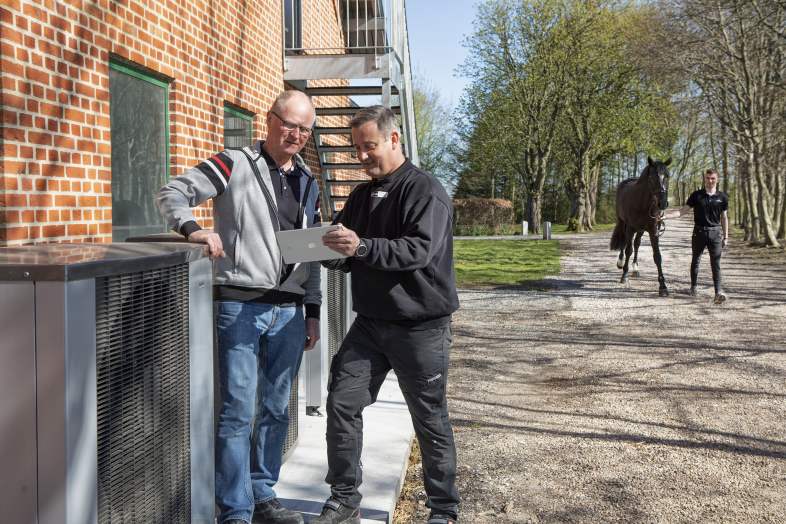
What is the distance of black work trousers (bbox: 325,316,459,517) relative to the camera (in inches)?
144

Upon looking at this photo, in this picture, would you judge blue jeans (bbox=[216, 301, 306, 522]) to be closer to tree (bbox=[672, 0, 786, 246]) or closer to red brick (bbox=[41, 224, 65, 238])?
red brick (bbox=[41, 224, 65, 238])

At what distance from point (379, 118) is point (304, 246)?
69cm

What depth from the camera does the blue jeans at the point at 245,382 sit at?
3479 mm

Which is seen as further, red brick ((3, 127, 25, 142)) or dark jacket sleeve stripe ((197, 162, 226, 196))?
red brick ((3, 127, 25, 142))

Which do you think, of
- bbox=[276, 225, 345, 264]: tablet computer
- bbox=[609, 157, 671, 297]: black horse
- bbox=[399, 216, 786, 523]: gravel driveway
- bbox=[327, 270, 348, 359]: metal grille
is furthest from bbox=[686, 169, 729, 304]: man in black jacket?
bbox=[276, 225, 345, 264]: tablet computer

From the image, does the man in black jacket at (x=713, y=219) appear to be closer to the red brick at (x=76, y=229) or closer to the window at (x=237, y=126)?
the window at (x=237, y=126)

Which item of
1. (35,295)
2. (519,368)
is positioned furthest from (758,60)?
(35,295)

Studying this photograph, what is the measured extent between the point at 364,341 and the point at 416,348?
0.95ft

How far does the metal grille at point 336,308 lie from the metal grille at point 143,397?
Answer: 10.5ft

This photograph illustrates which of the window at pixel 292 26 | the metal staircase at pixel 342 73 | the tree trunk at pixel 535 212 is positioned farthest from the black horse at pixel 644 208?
the tree trunk at pixel 535 212

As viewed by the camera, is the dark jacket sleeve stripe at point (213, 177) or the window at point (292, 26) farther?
the window at point (292, 26)

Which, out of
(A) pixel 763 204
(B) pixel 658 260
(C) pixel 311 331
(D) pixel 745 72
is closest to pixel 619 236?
(B) pixel 658 260

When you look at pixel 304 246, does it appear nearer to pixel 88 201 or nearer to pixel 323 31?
pixel 88 201

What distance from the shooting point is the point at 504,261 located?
22.0 m
